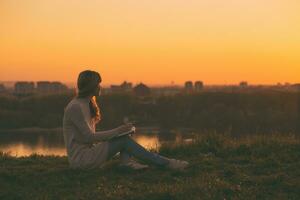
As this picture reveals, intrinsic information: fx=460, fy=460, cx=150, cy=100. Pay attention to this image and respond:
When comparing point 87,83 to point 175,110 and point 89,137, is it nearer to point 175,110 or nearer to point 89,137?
point 89,137

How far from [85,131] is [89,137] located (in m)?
0.10

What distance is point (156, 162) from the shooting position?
6.75 metres

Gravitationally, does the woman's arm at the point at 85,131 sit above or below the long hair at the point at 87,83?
below

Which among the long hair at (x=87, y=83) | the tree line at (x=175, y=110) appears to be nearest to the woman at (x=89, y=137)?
the long hair at (x=87, y=83)

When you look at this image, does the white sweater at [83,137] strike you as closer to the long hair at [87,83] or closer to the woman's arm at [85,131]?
the woman's arm at [85,131]

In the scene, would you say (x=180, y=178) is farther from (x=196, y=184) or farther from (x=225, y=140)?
(x=225, y=140)

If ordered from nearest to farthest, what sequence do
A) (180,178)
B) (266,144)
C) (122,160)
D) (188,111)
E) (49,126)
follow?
(180,178) → (122,160) → (266,144) → (49,126) → (188,111)

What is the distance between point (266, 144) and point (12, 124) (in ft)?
121

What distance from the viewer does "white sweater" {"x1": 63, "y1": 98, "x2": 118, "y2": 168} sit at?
646 cm

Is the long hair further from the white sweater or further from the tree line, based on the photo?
the tree line

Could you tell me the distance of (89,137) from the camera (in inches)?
254

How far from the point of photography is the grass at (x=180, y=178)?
5.57m

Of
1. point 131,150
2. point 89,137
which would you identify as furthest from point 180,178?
point 89,137

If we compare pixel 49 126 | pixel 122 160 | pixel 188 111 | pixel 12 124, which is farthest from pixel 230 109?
pixel 122 160
